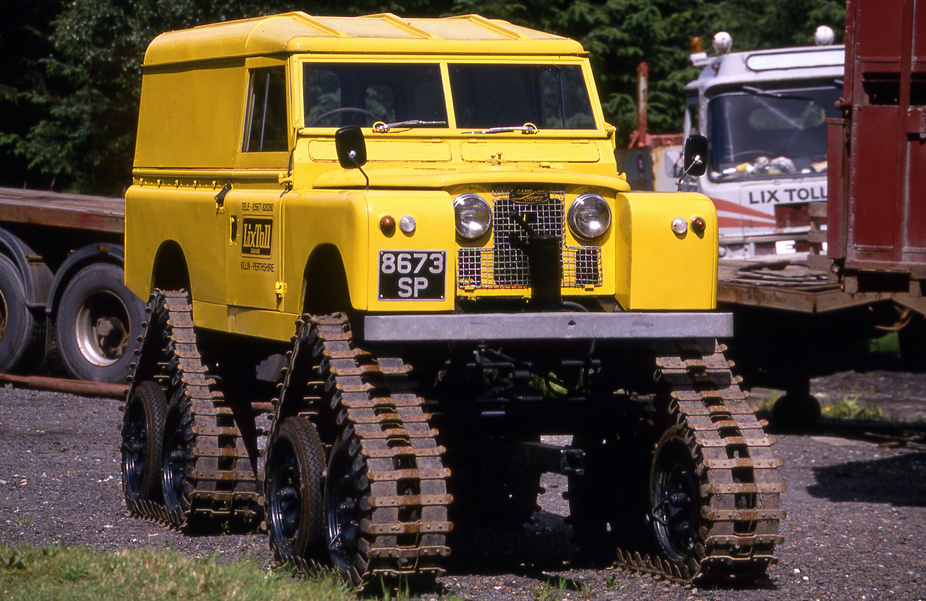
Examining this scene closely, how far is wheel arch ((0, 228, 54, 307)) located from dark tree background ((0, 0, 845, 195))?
10.6 metres

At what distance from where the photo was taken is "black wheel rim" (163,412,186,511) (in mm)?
8602

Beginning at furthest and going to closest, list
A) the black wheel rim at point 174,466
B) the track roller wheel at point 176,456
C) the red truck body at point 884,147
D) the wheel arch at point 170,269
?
1. the red truck body at point 884,147
2. the wheel arch at point 170,269
3. the black wheel rim at point 174,466
4. the track roller wheel at point 176,456

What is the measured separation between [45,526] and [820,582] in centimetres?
427

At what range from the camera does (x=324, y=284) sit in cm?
730

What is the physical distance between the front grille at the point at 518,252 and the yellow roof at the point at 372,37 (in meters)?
1.29

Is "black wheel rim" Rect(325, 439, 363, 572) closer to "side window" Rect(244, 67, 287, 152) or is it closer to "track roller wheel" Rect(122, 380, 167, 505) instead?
"side window" Rect(244, 67, 287, 152)

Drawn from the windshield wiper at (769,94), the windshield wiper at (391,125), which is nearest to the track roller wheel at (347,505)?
the windshield wiper at (391,125)

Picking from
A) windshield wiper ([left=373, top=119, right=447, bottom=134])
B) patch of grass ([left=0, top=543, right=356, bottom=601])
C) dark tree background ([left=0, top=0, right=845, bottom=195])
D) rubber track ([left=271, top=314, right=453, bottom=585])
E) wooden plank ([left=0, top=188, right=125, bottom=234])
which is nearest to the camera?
patch of grass ([left=0, top=543, right=356, bottom=601])

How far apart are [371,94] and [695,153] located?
1.78 meters

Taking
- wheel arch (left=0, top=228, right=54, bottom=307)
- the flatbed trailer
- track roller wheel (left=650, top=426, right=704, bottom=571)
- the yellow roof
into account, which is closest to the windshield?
the yellow roof

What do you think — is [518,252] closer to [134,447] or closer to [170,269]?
[170,269]

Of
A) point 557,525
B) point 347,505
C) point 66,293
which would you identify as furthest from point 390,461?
point 66,293

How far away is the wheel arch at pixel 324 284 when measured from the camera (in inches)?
279

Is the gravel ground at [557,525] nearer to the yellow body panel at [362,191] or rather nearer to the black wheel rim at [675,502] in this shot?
the black wheel rim at [675,502]
